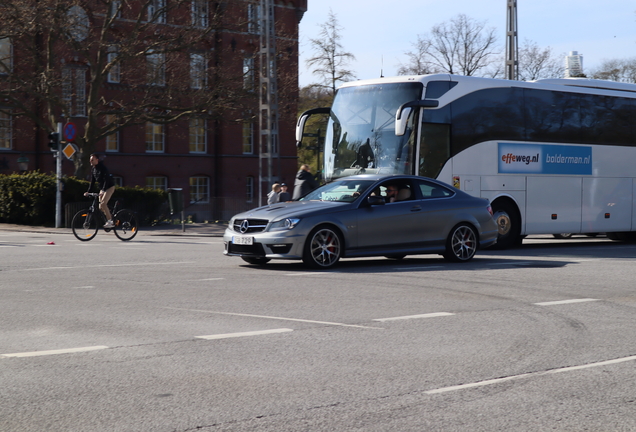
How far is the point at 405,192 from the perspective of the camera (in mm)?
13953

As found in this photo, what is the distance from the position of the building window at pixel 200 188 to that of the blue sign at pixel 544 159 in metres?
31.8

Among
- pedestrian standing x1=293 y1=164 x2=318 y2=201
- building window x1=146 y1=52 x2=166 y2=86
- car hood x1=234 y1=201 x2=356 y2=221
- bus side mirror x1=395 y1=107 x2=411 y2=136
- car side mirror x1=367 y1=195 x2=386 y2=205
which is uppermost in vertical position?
building window x1=146 y1=52 x2=166 y2=86

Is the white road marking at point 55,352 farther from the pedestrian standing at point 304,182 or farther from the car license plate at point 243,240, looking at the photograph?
the pedestrian standing at point 304,182

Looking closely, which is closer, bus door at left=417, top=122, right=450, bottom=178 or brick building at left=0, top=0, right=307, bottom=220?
bus door at left=417, top=122, right=450, bottom=178

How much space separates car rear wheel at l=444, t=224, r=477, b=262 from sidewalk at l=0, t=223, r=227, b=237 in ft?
40.3

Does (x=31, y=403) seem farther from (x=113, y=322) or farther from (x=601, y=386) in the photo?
(x=601, y=386)

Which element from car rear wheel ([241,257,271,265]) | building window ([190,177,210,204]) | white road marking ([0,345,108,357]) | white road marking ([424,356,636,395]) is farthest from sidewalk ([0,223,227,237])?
building window ([190,177,210,204])

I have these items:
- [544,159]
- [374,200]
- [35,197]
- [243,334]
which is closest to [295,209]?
[374,200]

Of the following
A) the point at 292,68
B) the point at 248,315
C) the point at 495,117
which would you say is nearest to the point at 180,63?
the point at 292,68

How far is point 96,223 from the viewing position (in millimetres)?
19281

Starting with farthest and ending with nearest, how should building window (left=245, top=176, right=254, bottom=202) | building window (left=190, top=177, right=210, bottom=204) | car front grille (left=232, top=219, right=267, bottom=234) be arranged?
building window (left=245, top=176, right=254, bottom=202) → building window (left=190, top=177, right=210, bottom=204) → car front grille (left=232, top=219, right=267, bottom=234)

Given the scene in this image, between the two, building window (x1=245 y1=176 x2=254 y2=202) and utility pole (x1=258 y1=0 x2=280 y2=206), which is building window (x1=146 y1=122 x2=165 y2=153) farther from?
utility pole (x1=258 y1=0 x2=280 y2=206)

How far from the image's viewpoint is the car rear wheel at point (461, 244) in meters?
14.2

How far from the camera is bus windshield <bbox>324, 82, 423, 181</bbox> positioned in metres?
16.9
